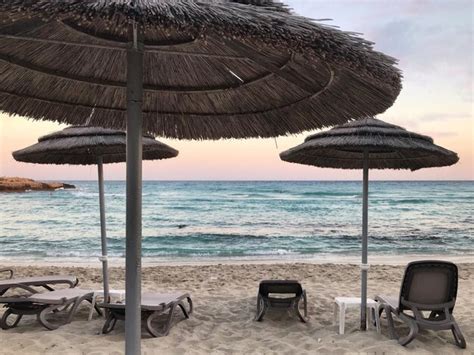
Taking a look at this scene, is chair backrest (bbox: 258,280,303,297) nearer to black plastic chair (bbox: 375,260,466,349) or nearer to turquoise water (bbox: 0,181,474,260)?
black plastic chair (bbox: 375,260,466,349)

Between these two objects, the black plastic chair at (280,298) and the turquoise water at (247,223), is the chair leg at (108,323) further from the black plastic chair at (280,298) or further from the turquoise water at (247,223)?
the turquoise water at (247,223)

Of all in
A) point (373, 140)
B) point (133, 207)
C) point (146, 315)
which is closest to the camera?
point (133, 207)

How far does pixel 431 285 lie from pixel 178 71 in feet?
9.49

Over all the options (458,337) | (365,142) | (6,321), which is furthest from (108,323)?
(458,337)

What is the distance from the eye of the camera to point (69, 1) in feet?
4.57

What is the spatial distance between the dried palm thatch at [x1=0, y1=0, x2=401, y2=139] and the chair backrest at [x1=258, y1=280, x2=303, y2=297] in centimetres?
222

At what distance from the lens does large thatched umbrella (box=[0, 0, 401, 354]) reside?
1493mm

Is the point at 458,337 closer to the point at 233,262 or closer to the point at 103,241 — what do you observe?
the point at 103,241

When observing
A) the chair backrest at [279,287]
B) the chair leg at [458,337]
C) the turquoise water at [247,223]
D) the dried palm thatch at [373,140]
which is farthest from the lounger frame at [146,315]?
the turquoise water at [247,223]

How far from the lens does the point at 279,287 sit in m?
4.98

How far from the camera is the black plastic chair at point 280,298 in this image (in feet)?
15.5

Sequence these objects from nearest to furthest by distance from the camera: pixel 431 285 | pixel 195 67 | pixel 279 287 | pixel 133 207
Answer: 1. pixel 133 207
2. pixel 195 67
3. pixel 431 285
4. pixel 279 287

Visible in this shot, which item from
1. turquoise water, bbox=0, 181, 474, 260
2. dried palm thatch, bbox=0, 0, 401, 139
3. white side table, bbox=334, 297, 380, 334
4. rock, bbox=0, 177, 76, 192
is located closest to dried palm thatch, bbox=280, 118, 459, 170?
dried palm thatch, bbox=0, 0, 401, 139

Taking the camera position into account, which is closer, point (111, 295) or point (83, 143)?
point (83, 143)
